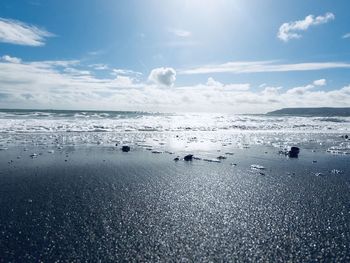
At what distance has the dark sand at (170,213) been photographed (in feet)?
29.1

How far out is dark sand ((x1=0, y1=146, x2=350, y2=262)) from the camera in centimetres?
886

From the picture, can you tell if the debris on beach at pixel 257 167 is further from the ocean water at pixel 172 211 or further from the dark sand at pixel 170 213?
the dark sand at pixel 170 213

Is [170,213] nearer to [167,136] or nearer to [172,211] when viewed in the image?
→ [172,211]

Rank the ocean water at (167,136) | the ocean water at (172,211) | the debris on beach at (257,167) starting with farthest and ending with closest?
the ocean water at (167,136) < the debris on beach at (257,167) < the ocean water at (172,211)

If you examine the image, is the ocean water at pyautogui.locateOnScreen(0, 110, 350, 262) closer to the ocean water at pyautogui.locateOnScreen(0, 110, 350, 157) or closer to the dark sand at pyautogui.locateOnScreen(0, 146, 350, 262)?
the dark sand at pyautogui.locateOnScreen(0, 146, 350, 262)

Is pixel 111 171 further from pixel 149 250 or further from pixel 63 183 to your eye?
pixel 149 250

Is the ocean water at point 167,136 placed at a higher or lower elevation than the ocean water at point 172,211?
higher

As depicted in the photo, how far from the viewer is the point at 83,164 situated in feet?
68.8

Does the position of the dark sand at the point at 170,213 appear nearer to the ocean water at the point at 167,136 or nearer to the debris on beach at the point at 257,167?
the debris on beach at the point at 257,167

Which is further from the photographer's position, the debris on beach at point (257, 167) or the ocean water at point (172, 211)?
the debris on beach at point (257, 167)

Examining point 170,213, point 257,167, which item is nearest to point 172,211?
point 170,213

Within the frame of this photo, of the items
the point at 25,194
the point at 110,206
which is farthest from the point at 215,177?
the point at 25,194

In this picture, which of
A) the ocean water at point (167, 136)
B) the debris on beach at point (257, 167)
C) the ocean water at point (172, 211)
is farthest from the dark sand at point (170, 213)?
the ocean water at point (167, 136)

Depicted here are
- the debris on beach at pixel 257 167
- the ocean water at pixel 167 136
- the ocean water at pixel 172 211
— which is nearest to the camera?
the ocean water at pixel 172 211
